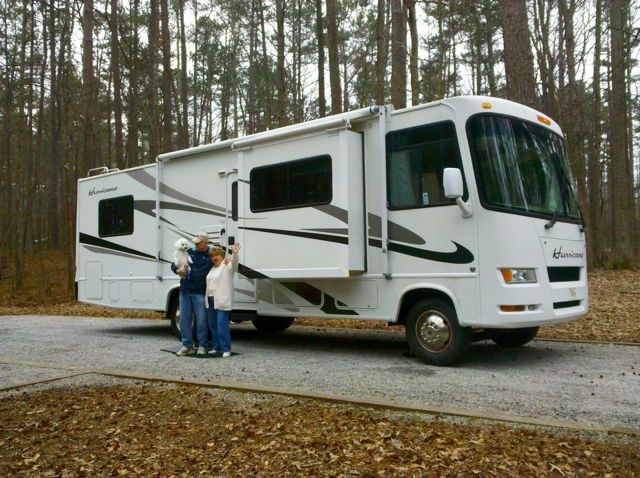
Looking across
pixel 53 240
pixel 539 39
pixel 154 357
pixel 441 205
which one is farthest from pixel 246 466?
pixel 53 240

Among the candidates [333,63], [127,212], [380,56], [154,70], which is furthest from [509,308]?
[154,70]

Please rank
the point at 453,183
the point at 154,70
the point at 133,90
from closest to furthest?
the point at 453,183 → the point at 154,70 → the point at 133,90

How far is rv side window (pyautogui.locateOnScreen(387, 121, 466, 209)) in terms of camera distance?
23.7 ft

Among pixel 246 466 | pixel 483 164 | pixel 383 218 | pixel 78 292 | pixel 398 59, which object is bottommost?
pixel 246 466

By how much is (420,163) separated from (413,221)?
0.73m

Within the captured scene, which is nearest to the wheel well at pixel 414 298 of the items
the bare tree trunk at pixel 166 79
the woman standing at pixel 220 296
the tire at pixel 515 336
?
the tire at pixel 515 336

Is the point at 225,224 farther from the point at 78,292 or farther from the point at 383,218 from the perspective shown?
the point at 78,292

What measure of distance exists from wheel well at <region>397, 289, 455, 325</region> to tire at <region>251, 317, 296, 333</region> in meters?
3.78

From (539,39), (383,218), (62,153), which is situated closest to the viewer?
(383,218)

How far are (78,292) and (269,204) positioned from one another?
5482 millimetres

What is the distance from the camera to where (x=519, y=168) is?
7184 mm

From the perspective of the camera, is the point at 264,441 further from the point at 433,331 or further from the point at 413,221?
the point at 413,221

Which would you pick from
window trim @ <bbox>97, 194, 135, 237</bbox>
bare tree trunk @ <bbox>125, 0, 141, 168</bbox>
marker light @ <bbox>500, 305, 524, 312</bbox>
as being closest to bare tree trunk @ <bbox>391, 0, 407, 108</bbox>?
window trim @ <bbox>97, 194, 135, 237</bbox>

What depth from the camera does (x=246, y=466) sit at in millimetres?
4133
